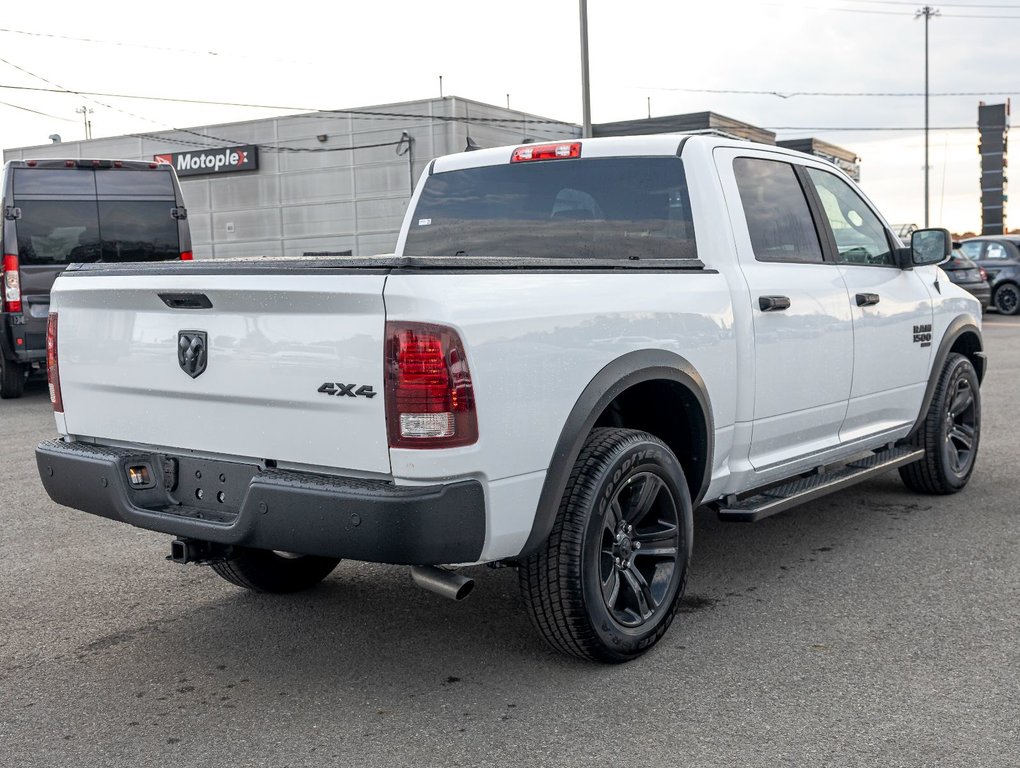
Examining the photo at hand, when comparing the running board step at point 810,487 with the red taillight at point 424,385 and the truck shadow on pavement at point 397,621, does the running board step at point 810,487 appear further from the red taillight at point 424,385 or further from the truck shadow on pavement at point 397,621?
the red taillight at point 424,385

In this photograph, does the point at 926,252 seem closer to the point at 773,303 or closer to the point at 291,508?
the point at 773,303

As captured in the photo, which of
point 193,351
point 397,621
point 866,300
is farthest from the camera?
point 866,300

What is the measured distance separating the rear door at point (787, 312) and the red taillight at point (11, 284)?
9.18 meters

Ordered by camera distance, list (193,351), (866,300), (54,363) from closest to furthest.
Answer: (193,351), (54,363), (866,300)

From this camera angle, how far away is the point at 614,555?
13.4ft

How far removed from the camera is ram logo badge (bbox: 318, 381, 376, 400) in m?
3.39

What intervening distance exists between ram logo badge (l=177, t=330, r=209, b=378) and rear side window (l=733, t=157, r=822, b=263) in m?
2.43

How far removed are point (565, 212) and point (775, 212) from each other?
98cm

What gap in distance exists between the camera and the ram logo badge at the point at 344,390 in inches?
134

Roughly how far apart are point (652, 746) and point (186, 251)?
416 inches

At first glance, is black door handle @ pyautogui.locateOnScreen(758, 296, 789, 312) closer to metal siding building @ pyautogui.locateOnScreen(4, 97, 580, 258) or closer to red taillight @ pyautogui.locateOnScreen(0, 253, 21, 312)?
red taillight @ pyautogui.locateOnScreen(0, 253, 21, 312)

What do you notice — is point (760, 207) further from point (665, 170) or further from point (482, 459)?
point (482, 459)

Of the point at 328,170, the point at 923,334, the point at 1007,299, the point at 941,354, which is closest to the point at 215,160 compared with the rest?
the point at 328,170

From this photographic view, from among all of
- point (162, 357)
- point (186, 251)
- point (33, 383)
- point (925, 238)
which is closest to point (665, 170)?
point (925, 238)
